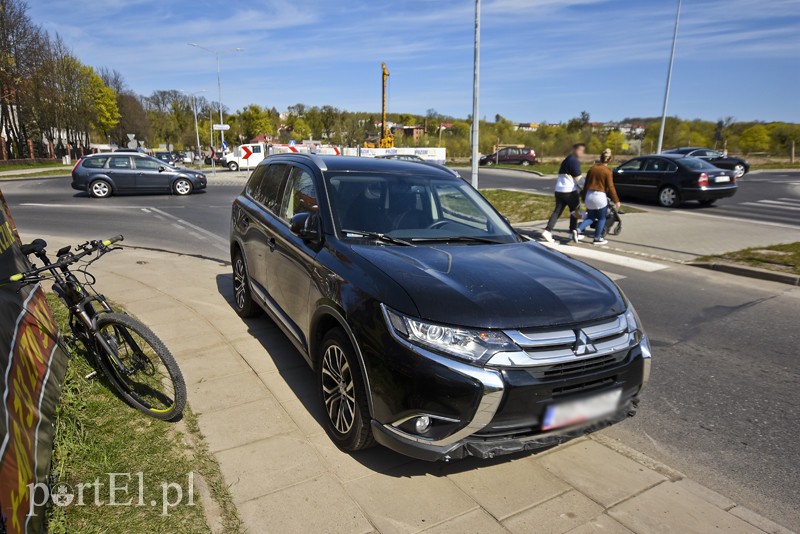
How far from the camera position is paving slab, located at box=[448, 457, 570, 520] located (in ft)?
9.36

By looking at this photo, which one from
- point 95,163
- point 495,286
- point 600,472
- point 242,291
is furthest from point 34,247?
point 95,163

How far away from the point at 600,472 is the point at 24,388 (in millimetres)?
3265

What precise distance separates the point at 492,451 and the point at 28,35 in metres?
50.8

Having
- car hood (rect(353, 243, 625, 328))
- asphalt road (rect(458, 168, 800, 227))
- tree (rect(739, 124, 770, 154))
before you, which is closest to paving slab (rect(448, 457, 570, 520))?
car hood (rect(353, 243, 625, 328))

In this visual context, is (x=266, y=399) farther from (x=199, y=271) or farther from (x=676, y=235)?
(x=676, y=235)

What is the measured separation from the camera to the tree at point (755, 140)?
1766 inches

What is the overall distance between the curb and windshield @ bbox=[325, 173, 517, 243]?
5.93m

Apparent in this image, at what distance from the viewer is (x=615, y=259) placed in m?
9.30

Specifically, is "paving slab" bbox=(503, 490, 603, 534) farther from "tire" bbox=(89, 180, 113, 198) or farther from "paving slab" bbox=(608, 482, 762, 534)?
"tire" bbox=(89, 180, 113, 198)

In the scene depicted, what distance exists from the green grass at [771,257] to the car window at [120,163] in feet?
62.4

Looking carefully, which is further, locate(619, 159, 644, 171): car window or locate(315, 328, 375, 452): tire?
locate(619, 159, 644, 171): car window

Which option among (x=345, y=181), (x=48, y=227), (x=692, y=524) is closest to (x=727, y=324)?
(x=692, y=524)

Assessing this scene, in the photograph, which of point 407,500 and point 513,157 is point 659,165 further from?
point 513,157

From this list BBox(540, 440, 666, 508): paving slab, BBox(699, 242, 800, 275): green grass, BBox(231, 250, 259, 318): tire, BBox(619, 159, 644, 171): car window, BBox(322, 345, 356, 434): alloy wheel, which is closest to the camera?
BBox(540, 440, 666, 508): paving slab
